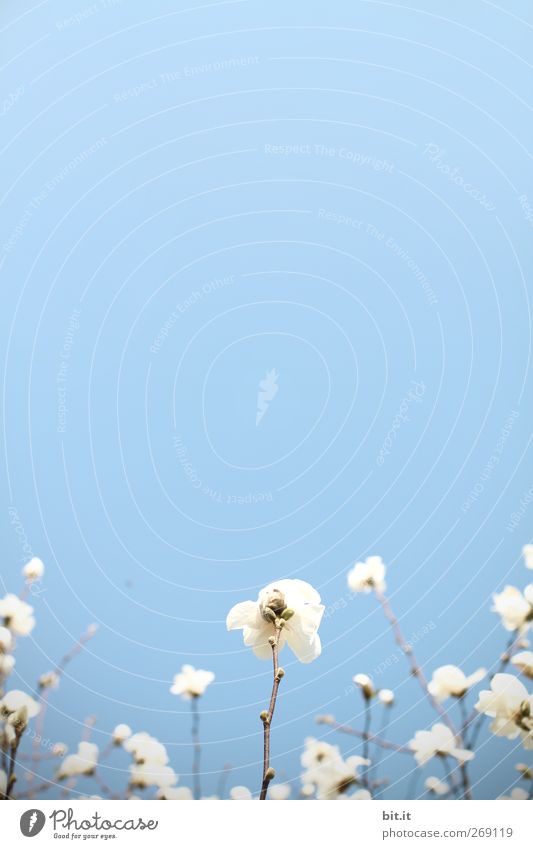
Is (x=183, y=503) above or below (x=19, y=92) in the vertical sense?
below

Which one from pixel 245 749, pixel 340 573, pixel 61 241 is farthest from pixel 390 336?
pixel 245 749

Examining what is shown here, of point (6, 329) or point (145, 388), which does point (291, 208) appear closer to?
point (145, 388)

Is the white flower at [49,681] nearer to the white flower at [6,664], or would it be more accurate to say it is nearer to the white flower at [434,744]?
the white flower at [6,664]

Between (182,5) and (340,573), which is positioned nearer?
(340,573)

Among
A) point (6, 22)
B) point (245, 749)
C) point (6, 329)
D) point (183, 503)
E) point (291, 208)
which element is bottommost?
point (245, 749)

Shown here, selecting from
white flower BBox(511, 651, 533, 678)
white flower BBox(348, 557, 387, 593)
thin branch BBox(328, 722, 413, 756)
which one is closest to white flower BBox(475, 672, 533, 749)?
white flower BBox(511, 651, 533, 678)

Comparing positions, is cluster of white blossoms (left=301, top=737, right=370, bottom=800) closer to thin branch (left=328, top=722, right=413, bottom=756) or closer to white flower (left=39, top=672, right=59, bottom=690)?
thin branch (left=328, top=722, right=413, bottom=756)
